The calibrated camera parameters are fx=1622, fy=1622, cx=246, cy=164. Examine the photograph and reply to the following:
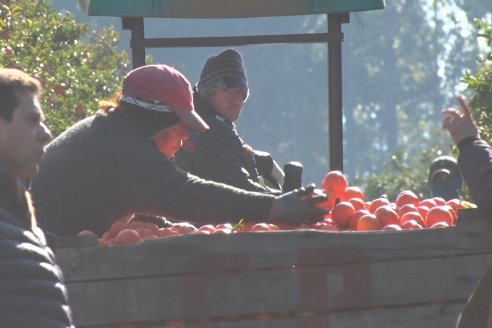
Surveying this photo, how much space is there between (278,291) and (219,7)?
4.17 metres

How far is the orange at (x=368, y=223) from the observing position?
5656 mm

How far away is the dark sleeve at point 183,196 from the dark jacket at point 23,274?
1.67m

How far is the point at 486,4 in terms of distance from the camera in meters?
82.8

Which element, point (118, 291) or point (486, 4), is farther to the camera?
point (486, 4)

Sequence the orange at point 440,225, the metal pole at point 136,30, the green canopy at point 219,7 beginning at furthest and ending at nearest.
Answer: the metal pole at point 136,30 < the green canopy at point 219,7 < the orange at point 440,225

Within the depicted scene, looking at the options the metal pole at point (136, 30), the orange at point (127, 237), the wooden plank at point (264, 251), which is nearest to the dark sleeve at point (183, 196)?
the orange at point (127, 237)

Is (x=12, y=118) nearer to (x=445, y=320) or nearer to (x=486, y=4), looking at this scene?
(x=445, y=320)

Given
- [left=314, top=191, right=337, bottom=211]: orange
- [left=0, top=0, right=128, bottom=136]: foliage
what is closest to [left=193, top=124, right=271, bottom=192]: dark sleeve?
[left=314, top=191, right=337, bottom=211]: orange

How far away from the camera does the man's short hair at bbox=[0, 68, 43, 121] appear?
402cm

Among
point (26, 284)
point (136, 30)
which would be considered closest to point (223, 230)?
point (26, 284)

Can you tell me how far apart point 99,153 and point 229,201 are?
0.53 m

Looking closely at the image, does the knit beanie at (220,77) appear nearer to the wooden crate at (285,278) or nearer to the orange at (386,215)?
the orange at (386,215)

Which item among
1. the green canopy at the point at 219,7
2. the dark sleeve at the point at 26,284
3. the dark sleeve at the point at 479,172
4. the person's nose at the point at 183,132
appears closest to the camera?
the dark sleeve at the point at 26,284

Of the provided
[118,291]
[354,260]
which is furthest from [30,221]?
[354,260]
